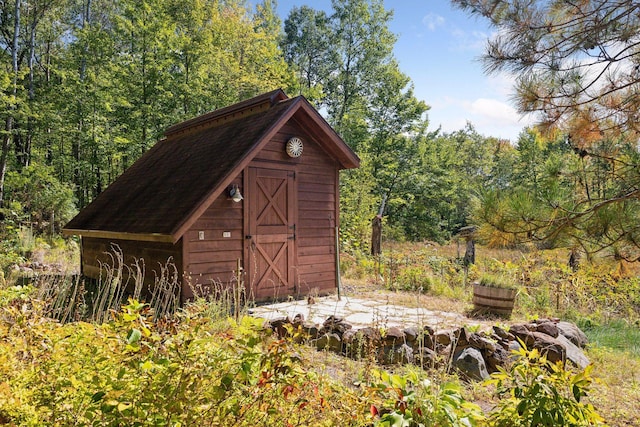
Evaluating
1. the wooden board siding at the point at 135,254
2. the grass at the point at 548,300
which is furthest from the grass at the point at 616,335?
the wooden board siding at the point at 135,254

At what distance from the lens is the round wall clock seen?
8.13 m

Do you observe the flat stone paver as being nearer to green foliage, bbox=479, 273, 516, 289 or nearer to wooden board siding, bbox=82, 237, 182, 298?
green foliage, bbox=479, 273, 516, 289

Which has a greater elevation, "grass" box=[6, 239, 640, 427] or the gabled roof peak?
the gabled roof peak

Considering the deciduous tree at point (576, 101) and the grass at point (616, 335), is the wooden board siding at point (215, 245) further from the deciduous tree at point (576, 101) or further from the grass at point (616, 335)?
the grass at point (616, 335)

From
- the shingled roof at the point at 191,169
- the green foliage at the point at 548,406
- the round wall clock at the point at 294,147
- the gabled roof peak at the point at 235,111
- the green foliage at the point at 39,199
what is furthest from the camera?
the green foliage at the point at 39,199

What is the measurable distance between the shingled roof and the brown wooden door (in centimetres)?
71

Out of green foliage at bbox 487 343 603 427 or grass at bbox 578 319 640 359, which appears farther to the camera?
grass at bbox 578 319 640 359

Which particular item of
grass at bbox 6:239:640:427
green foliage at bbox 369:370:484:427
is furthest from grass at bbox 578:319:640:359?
green foliage at bbox 369:370:484:427

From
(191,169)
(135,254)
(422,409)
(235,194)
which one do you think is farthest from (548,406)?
(135,254)

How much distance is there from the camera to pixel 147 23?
51.4ft

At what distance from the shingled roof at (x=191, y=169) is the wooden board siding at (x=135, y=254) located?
40 cm

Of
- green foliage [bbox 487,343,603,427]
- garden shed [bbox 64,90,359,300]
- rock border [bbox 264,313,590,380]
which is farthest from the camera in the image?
garden shed [bbox 64,90,359,300]

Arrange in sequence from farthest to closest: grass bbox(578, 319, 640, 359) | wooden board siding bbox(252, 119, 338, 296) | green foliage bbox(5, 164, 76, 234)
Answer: green foliage bbox(5, 164, 76, 234), wooden board siding bbox(252, 119, 338, 296), grass bbox(578, 319, 640, 359)

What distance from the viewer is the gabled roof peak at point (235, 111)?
340 inches
